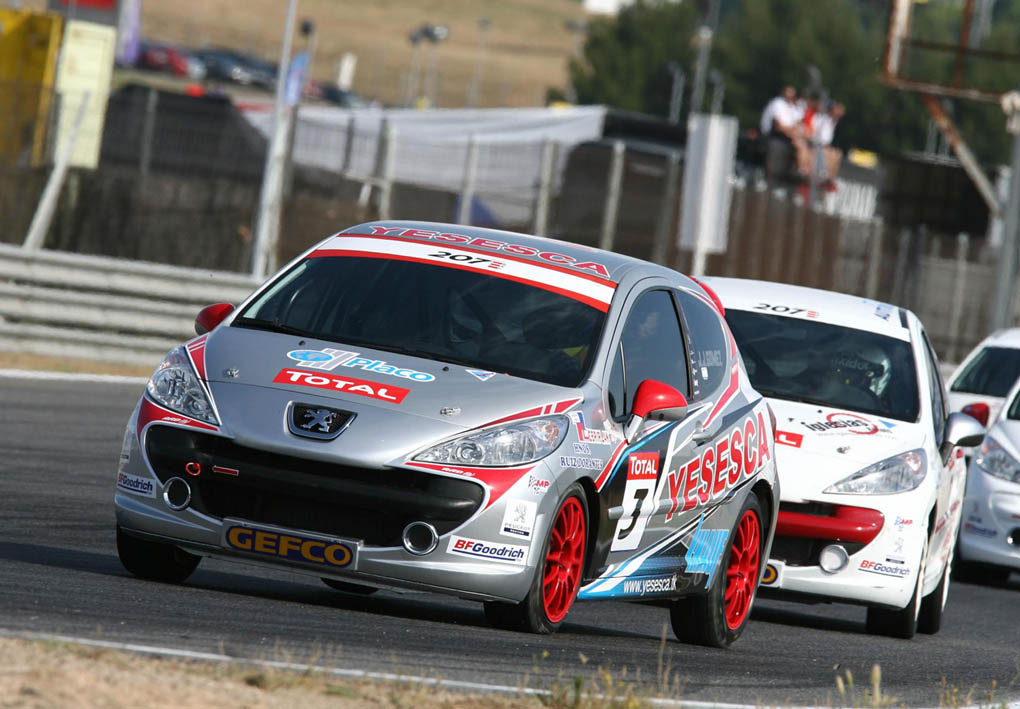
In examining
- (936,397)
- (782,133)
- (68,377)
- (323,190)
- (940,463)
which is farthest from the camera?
(782,133)

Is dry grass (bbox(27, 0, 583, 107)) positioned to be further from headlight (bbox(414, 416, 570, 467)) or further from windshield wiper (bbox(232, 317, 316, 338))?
headlight (bbox(414, 416, 570, 467))

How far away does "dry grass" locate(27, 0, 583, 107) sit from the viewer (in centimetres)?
13812

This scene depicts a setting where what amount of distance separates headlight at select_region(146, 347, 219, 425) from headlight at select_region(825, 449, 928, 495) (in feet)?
12.1

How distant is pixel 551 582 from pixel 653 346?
1298 mm

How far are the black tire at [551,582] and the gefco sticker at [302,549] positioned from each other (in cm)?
68

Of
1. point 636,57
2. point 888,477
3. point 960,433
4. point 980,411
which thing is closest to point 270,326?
point 888,477

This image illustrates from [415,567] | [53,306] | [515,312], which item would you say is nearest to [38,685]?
[415,567]

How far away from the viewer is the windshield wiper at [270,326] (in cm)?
824

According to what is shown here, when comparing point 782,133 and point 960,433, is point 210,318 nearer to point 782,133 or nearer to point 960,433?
point 960,433

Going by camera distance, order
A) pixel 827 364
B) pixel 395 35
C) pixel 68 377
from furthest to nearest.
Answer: pixel 395 35 < pixel 68 377 < pixel 827 364

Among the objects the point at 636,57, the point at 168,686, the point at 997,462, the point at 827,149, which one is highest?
the point at 636,57

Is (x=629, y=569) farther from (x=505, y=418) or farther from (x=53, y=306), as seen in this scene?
(x=53, y=306)

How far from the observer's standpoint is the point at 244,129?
82.2 ft

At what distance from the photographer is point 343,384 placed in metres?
7.60
